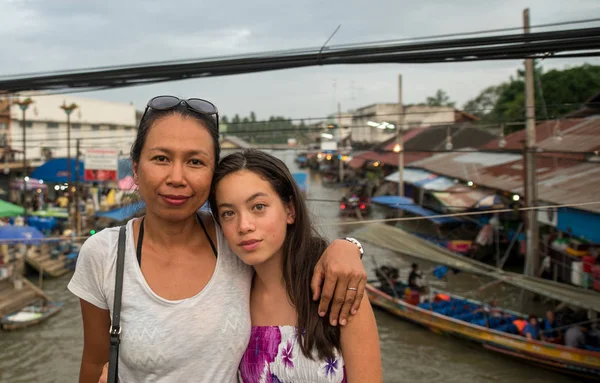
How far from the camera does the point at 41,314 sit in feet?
42.5

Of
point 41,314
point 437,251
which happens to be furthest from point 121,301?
point 41,314

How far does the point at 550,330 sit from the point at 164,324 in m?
9.87

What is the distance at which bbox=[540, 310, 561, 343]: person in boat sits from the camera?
9867 millimetres

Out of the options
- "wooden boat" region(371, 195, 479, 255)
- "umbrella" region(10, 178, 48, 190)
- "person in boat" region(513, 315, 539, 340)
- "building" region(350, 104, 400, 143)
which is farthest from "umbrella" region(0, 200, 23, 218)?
"building" region(350, 104, 400, 143)

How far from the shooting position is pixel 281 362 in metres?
1.64

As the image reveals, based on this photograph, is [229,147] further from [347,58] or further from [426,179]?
[426,179]

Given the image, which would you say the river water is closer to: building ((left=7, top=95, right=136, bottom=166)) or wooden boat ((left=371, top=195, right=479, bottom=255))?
wooden boat ((left=371, top=195, right=479, bottom=255))

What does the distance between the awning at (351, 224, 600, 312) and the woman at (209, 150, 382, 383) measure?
8.14 meters

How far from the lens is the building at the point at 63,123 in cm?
2760

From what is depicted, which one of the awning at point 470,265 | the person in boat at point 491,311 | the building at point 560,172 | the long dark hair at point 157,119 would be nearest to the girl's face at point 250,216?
the long dark hair at point 157,119

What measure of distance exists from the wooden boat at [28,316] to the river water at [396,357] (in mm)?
152

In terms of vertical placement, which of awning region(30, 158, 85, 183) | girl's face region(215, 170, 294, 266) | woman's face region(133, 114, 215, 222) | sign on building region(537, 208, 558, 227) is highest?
awning region(30, 158, 85, 183)

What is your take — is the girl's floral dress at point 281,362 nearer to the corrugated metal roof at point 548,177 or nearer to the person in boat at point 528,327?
the person in boat at point 528,327

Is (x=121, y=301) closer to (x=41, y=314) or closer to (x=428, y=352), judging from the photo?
(x=428, y=352)
